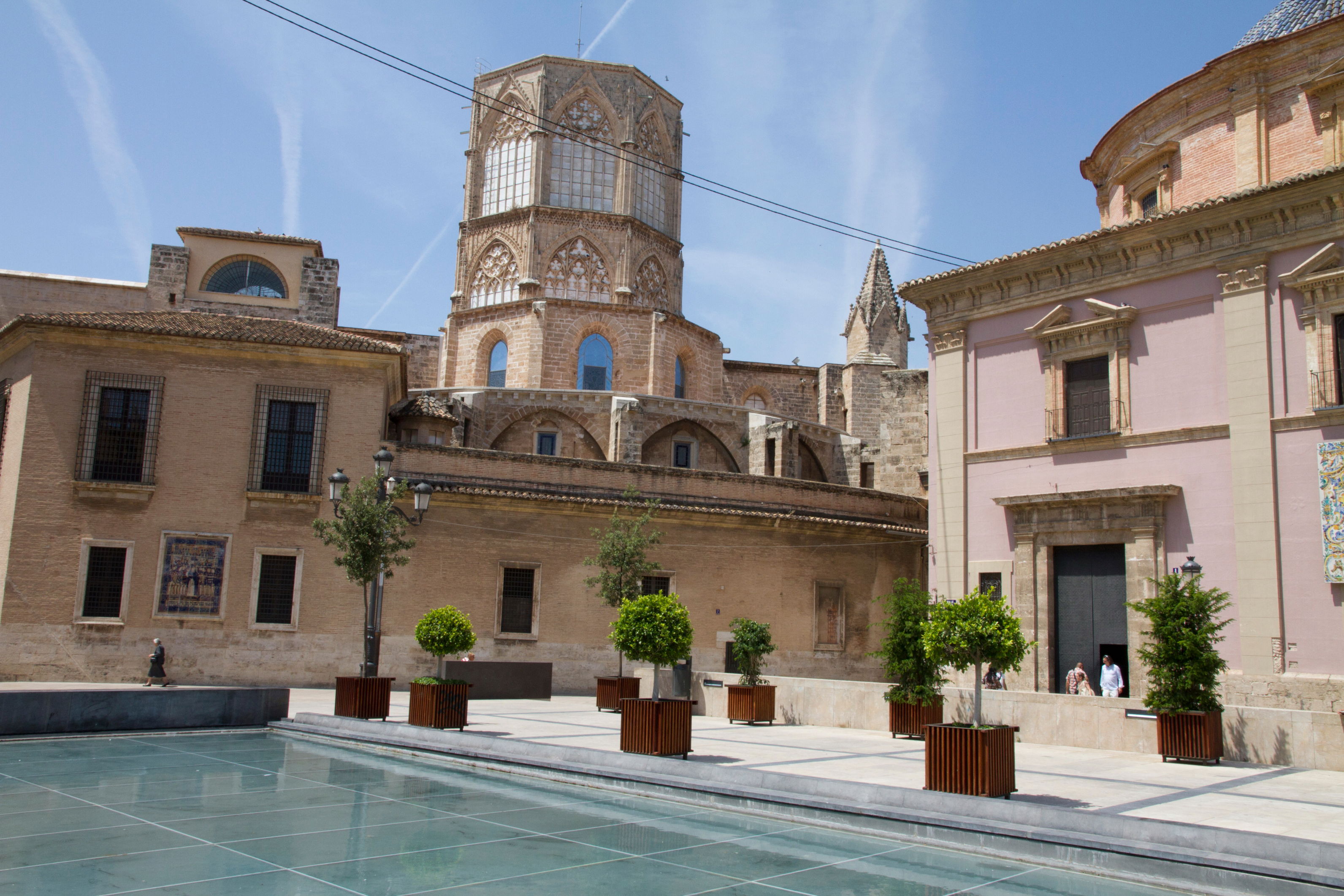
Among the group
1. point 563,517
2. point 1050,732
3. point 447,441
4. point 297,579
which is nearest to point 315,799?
point 1050,732

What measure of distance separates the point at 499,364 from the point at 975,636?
31.7 m

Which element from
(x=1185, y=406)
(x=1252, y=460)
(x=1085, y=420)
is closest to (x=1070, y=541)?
(x=1085, y=420)

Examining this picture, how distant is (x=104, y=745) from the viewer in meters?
13.0

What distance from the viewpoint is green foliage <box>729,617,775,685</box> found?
18.1m

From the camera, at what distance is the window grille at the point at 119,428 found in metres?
22.5

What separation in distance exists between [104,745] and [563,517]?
12973mm

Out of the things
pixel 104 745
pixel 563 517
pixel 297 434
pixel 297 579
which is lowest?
pixel 104 745

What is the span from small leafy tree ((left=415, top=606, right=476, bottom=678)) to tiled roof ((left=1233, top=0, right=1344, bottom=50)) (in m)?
18.1

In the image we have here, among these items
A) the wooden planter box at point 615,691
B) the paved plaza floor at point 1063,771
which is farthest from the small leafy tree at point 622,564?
the paved plaza floor at point 1063,771

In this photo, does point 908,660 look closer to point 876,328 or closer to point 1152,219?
point 1152,219

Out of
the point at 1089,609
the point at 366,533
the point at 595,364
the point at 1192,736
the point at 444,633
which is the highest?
the point at 595,364

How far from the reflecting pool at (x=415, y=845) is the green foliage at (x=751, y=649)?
778 centimetres

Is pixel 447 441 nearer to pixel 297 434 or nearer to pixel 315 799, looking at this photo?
pixel 297 434

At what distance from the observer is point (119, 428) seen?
2269cm
